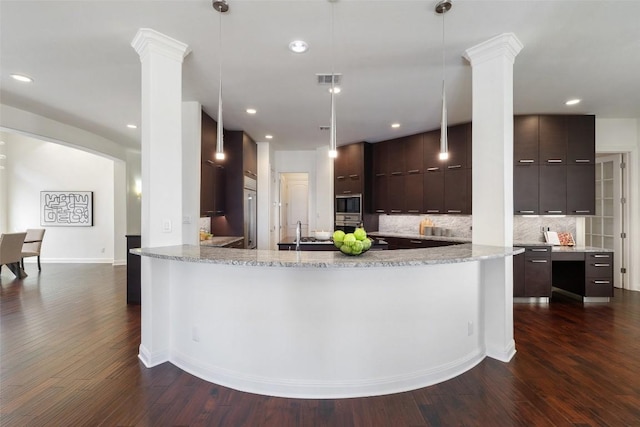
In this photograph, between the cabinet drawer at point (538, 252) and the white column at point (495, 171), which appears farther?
the cabinet drawer at point (538, 252)

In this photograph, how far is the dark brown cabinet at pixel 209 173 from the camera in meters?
4.36

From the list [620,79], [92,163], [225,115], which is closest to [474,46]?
[620,79]

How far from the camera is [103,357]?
2789 mm

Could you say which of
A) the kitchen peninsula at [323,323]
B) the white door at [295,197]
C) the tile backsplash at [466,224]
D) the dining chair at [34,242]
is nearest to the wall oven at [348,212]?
the tile backsplash at [466,224]

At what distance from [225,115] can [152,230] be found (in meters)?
2.64

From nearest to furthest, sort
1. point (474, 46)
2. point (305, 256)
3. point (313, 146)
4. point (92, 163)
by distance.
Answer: point (305, 256) < point (474, 46) < point (313, 146) < point (92, 163)

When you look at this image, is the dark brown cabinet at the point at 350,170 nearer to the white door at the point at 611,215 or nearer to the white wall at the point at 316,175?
the white wall at the point at 316,175

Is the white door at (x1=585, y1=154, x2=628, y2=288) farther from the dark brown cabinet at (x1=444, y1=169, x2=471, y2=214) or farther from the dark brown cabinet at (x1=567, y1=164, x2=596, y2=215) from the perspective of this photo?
the dark brown cabinet at (x1=444, y1=169, x2=471, y2=214)

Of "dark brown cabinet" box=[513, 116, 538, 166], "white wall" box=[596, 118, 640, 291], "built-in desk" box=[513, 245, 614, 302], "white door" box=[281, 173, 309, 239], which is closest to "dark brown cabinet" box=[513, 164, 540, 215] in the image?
"dark brown cabinet" box=[513, 116, 538, 166]

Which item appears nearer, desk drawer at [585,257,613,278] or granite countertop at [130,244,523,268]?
granite countertop at [130,244,523,268]

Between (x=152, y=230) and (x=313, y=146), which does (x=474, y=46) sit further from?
(x=313, y=146)

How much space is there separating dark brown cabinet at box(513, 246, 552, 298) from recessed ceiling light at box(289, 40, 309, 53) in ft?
12.6

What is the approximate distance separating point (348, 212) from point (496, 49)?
4.30m

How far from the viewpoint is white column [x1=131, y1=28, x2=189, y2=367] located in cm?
261
